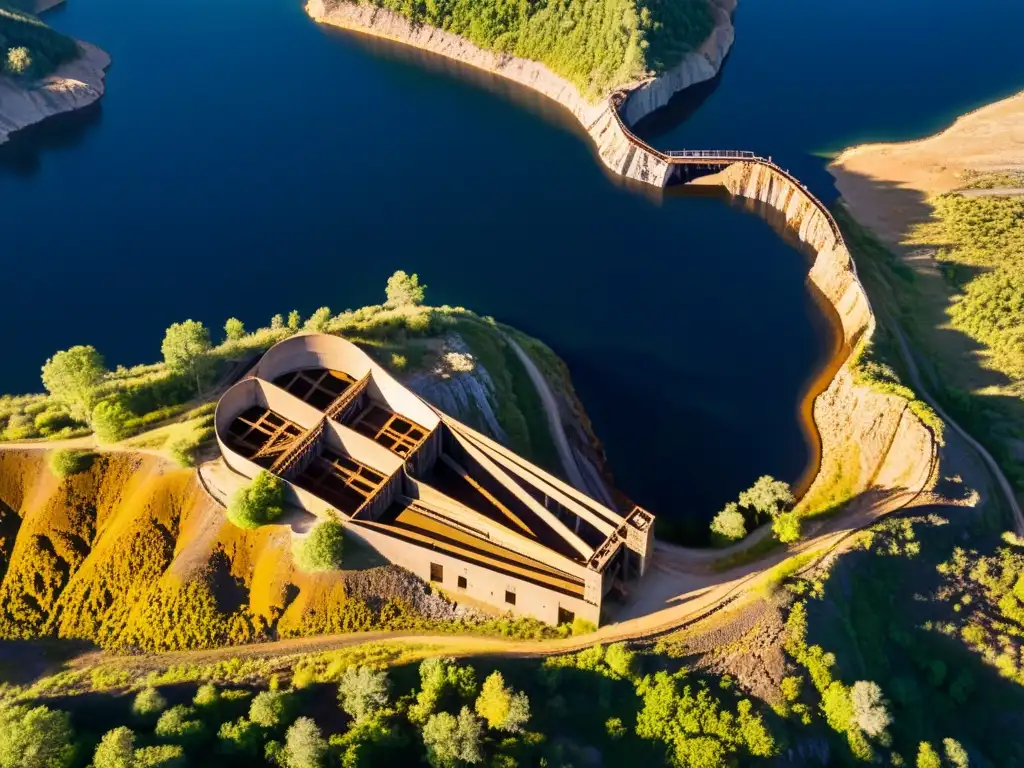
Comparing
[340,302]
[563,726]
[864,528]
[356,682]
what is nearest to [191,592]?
[356,682]

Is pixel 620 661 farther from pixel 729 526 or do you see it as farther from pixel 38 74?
pixel 38 74

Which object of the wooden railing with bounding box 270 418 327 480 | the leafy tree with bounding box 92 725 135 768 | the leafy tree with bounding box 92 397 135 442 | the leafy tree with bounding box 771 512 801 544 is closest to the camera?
the leafy tree with bounding box 92 725 135 768

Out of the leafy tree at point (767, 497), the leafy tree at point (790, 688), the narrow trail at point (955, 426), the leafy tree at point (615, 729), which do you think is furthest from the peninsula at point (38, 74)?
the leafy tree at point (790, 688)

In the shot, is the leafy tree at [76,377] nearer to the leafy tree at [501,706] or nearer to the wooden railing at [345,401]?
the wooden railing at [345,401]


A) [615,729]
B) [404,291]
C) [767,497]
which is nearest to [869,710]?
[615,729]

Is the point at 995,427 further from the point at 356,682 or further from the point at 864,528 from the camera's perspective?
the point at 356,682

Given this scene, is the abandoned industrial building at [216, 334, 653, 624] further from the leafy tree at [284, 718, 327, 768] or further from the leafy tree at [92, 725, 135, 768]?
the leafy tree at [92, 725, 135, 768]

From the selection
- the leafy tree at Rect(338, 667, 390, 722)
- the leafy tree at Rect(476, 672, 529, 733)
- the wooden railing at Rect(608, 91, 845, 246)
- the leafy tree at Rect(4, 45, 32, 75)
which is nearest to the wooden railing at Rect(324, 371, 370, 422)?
the leafy tree at Rect(338, 667, 390, 722)
